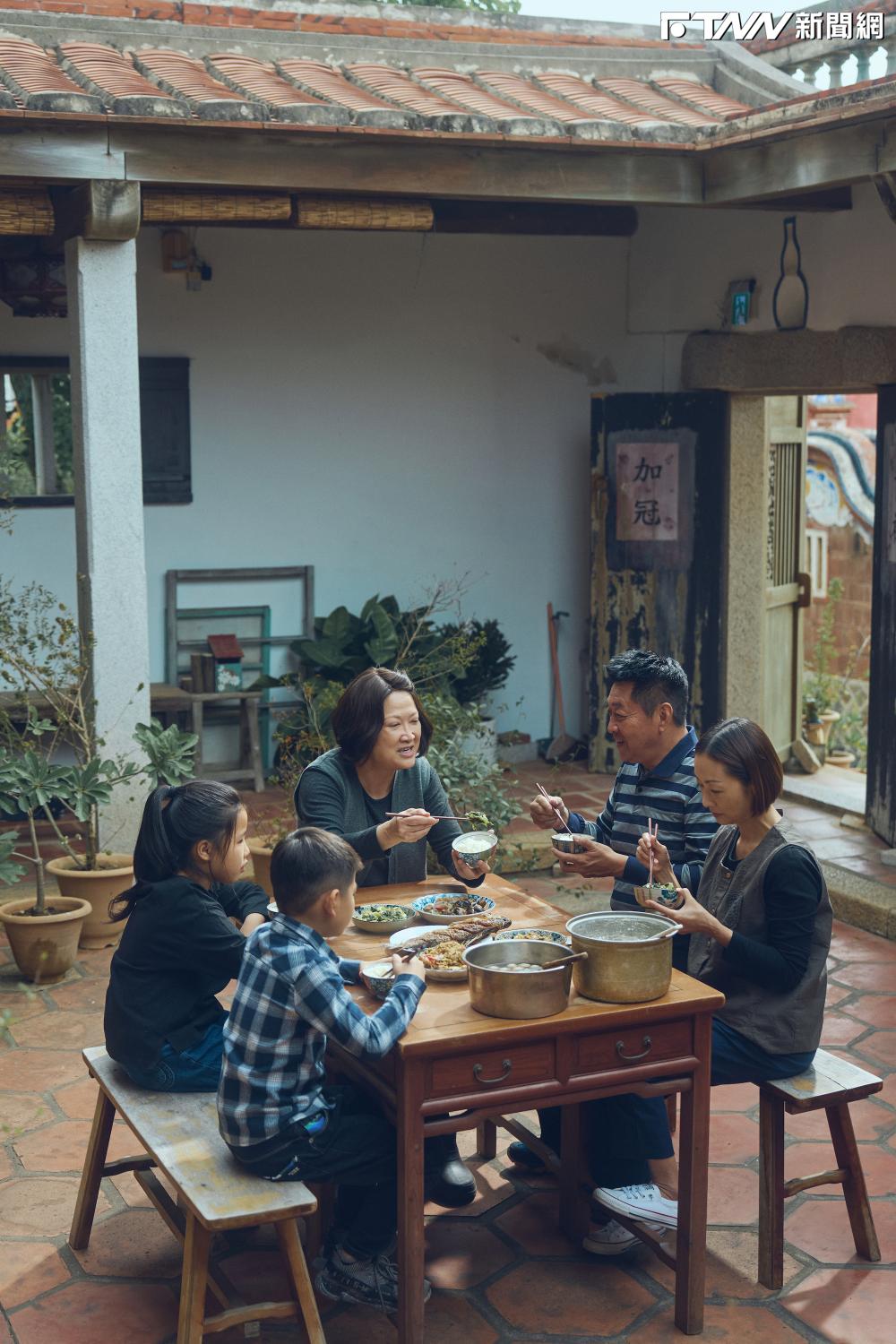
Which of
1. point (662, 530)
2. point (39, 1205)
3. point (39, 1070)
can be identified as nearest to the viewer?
point (39, 1205)

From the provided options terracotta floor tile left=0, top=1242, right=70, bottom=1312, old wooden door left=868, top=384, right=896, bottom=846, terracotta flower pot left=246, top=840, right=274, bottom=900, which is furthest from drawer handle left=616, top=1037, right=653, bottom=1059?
old wooden door left=868, top=384, right=896, bottom=846

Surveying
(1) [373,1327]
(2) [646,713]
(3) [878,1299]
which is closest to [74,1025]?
(1) [373,1327]

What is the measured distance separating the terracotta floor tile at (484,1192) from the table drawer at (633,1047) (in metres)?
1.05

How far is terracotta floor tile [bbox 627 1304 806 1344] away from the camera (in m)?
3.67

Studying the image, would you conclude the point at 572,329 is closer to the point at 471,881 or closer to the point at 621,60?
the point at 621,60

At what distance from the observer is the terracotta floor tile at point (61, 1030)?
5559mm

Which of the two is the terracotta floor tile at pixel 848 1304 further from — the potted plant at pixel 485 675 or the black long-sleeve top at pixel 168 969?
the potted plant at pixel 485 675

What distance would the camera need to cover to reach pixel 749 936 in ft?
12.5

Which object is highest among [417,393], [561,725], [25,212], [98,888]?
[25,212]

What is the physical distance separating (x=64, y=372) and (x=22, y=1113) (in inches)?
197

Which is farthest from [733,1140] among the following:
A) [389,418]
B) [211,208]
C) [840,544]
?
[840,544]

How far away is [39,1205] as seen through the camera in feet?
14.2

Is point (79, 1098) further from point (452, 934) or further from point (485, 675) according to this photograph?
point (485, 675)

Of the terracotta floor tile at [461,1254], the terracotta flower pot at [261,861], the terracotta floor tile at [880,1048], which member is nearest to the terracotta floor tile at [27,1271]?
the terracotta floor tile at [461,1254]
